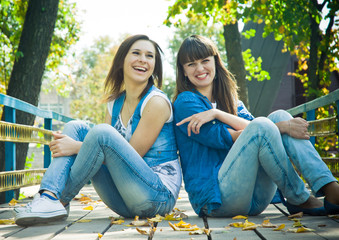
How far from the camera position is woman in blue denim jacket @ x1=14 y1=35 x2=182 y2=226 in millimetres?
2840

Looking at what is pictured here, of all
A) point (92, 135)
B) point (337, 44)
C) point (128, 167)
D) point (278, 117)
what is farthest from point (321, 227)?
point (337, 44)

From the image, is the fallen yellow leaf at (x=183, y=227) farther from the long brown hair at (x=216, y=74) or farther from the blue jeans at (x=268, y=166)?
the long brown hair at (x=216, y=74)

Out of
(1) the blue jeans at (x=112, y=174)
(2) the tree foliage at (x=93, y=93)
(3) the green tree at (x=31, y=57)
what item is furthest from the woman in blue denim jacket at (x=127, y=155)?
(2) the tree foliage at (x=93, y=93)

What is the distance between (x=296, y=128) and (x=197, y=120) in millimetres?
657

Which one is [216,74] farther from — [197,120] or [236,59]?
[236,59]

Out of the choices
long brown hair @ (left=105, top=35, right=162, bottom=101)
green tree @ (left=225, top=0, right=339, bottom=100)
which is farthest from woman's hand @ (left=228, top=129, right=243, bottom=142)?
green tree @ (left=225, top=0, right=339, bottom=100)

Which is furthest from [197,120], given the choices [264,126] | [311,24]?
[311,24]

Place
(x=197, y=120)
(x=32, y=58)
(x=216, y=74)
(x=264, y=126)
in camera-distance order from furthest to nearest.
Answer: (x=32, y=58) < (x=216, y=74) < (x=197, y=120) < (x=264, y=126)

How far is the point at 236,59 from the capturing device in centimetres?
926

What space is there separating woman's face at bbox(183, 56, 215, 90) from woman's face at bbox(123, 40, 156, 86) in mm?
285

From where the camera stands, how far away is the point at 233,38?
9.38 m

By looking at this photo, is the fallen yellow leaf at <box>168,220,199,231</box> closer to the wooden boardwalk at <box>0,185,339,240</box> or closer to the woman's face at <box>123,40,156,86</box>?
the wooden boardwalk at <box>0,185,339,240</box>

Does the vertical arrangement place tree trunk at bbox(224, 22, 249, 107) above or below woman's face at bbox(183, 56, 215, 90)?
above

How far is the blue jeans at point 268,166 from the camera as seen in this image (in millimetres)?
2799
